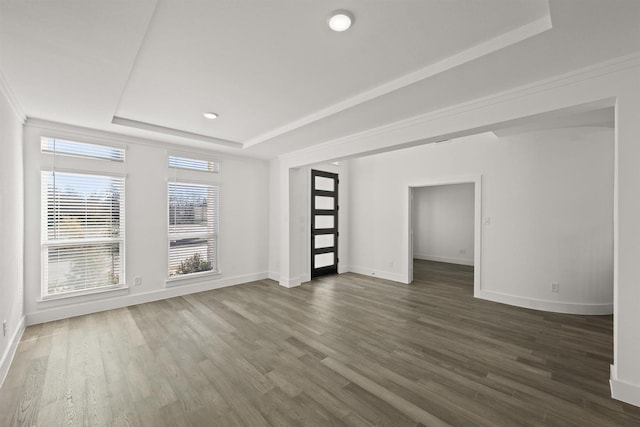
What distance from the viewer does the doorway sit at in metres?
6.18

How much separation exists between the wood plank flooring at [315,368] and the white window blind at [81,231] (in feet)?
1.94

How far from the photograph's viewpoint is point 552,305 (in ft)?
13.5

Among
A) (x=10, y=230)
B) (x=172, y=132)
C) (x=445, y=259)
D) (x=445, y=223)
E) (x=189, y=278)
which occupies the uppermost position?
(x=172, y=132)

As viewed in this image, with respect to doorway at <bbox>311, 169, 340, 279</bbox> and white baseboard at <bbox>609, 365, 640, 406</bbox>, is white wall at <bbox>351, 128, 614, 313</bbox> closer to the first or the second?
white baseboard at <bbox>609, 365, 640, 406</bbox>

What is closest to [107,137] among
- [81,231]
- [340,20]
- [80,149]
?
[80,149]

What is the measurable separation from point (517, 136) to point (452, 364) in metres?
3.78

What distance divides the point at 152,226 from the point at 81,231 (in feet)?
2.96

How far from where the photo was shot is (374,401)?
83.6 inches

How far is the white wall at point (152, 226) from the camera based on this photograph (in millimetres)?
3576

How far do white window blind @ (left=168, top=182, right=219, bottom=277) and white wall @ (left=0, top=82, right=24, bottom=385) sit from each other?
5.97ft

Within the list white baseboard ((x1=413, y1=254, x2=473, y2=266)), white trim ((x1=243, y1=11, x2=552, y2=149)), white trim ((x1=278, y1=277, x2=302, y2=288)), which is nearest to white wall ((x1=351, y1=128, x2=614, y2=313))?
white trim ((x1=243, y1=11, x2=552, y2=149))

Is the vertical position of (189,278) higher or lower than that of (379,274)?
higher

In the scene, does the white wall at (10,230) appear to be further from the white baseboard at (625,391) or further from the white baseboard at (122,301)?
the white baseboard at (625,391)

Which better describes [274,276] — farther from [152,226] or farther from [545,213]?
[545,213]
